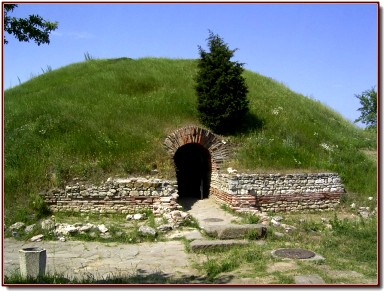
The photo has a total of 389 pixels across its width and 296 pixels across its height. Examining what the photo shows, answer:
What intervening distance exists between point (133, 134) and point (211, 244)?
642 cm

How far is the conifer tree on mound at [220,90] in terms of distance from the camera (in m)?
14.8

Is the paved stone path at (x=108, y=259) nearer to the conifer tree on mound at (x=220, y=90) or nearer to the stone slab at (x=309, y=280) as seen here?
the stone slab at (x=309, y=280)

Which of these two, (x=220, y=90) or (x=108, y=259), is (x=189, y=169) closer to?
(x=220, y=90)

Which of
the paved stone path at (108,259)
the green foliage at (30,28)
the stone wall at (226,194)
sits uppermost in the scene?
the green foliage at (30,28)

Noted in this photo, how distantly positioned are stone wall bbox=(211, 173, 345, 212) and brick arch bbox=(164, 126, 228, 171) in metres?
0.73

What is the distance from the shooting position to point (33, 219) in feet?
38.4

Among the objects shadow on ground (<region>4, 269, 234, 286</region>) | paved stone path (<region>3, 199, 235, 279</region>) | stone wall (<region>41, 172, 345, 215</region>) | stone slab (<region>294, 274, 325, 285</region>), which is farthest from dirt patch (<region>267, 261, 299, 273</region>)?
stone wall (<region>41, 172, 345, 215</region>)

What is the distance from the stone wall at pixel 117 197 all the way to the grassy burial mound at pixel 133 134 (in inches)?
14.7

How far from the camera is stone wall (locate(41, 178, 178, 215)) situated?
1260cm

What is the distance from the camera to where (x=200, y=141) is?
14.4m

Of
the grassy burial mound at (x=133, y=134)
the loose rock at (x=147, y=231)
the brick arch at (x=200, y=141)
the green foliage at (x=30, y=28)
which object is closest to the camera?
the green foliage at (x=30, y=28)

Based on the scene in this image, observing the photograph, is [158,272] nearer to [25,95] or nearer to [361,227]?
[361,227]

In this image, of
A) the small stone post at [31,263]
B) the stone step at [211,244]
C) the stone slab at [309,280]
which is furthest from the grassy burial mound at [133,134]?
the stone slab at [309,280]

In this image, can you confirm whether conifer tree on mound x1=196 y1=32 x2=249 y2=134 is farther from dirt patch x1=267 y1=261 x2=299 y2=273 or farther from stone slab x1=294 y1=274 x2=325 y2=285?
stone slab x1=294 y1=274 x2=325 y2=285
